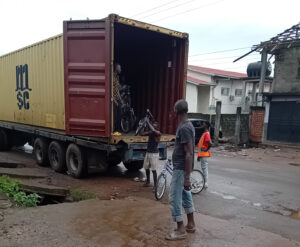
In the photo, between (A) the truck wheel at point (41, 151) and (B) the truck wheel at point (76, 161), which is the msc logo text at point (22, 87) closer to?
(A) the truck wheel at point (41, 151)

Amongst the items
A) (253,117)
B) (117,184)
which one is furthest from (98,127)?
(253,117)

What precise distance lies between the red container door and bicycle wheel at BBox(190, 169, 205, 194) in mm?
2111

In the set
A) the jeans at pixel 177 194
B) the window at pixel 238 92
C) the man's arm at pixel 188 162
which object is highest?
the window at pixel 238 92

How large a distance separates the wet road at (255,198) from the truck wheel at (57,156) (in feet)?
12.8

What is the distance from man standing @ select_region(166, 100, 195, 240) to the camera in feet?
12.4

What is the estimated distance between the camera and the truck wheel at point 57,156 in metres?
7.93

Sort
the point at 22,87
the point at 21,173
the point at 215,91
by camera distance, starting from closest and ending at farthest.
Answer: the point at 21,173 → the point at 22,87 → the point at 215,91

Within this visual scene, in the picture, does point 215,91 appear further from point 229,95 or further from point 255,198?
point 255,198

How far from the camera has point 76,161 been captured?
7.53m

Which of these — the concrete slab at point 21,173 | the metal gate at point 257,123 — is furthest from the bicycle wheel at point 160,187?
the metal gate at point 257,123

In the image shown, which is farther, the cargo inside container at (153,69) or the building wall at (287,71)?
the building wall at (287,71)

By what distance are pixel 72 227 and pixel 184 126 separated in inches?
84.6

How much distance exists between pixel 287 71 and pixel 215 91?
9.78 m

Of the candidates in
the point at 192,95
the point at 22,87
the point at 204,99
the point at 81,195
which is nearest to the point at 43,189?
the point at 81,195
